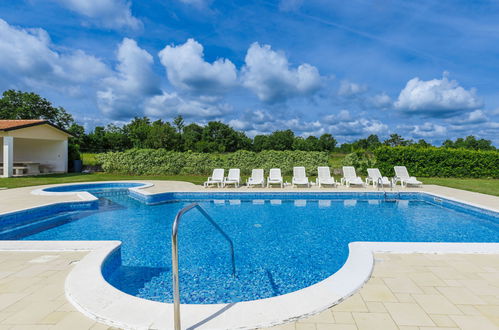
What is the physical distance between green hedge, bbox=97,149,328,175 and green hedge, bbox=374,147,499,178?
347 centimetres

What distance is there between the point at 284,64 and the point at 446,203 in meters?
12.1

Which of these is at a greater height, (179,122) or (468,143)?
(179,122)

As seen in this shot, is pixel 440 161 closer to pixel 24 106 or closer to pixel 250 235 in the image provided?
pixel 250 235

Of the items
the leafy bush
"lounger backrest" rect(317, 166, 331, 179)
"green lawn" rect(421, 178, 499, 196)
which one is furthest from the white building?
"green lawn" rect(421, 178, 499, 196)

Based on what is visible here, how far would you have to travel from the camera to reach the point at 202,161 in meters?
17.1

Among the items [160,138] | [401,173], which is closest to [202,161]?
[401,173]

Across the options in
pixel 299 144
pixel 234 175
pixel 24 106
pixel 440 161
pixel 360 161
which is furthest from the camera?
pixel 299 144

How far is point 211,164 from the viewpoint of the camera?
17.0 meters

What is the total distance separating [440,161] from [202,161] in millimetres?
14329

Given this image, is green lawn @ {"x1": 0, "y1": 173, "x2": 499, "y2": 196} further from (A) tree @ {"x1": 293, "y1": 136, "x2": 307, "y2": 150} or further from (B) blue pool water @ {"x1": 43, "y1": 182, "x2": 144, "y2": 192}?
(A) tree @ {"x1": 293, "y1": 136, "x2": 307, "y2": 150}

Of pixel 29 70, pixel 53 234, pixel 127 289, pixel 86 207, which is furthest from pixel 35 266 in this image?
pixel 29 70

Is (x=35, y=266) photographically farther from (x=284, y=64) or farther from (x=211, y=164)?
(x=284, y=64)

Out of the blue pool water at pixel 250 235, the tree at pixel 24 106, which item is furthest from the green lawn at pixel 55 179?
the tree at pixel 24 106

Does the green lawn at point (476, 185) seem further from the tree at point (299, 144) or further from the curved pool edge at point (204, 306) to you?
the tree at point (299, 144)
